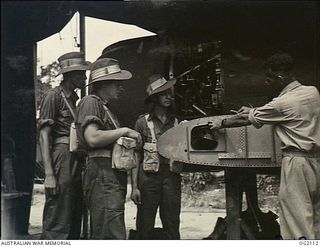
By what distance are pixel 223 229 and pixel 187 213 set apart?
359mm

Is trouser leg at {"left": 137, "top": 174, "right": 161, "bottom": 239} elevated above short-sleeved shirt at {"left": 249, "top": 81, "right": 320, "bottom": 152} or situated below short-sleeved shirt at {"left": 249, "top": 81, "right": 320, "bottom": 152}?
below

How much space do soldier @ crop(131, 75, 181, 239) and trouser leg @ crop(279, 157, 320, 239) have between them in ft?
3.18

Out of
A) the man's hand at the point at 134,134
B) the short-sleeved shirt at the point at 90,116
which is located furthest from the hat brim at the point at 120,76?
the man's hand at the point at 134,134

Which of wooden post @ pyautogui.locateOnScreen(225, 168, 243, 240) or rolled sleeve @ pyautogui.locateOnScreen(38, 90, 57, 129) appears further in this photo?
rolled sleeve @ pyautogui.locateOnScreen(38, 90, 57, 129)

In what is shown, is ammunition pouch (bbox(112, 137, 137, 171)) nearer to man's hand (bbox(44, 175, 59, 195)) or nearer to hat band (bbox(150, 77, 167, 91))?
hat band (bbox(150, 77, 167, 91))

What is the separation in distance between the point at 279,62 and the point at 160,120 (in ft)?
3.97

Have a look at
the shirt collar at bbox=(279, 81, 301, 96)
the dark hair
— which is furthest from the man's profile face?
the shirt collar at bbox=(279, 81, 301, 96)

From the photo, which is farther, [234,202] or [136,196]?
[136,196]

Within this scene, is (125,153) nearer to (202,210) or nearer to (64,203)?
(64,203)

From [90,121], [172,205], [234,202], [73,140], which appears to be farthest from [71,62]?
[234,202]

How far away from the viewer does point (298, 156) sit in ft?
15.7

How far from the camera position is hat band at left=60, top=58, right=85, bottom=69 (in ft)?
16.9

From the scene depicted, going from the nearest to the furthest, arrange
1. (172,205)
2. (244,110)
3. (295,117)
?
(295,117) → (244,110) → (172,205)

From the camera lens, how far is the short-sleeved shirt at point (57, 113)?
203 inches
